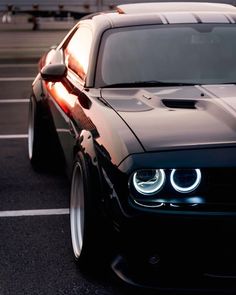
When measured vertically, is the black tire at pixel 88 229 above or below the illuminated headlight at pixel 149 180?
below

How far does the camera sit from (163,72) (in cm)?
526

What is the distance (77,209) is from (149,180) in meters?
1.04

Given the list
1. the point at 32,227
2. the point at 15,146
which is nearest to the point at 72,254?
the point at 32,227

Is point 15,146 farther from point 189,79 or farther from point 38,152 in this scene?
point 189,79

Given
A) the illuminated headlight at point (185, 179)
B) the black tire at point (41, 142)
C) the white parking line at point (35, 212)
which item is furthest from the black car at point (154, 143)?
the black tire at point (41, 142)

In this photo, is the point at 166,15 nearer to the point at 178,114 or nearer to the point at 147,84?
the point at 147,84

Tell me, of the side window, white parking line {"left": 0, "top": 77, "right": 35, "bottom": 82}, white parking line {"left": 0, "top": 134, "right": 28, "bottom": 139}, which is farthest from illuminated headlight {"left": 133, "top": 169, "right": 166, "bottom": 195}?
white parking line {"left": 0, "top": 77, "right": 35, "bottom": 82}

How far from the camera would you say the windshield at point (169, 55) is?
5238 millimetres

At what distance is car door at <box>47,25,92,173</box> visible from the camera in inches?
199

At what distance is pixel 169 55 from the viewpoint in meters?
5.39

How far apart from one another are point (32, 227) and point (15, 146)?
277 centimetres

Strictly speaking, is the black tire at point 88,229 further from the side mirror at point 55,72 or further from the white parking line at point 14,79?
the white parking line at point 14,79

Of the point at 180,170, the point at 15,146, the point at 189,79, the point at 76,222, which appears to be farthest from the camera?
the point at 15,146

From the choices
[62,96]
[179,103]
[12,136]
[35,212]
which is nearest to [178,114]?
[179,103]
